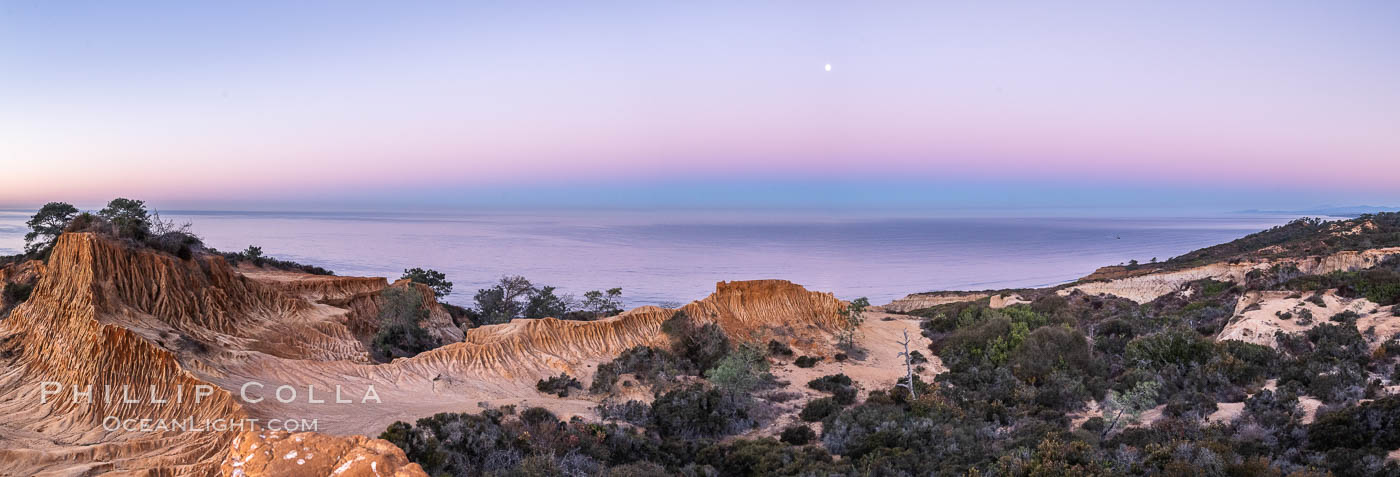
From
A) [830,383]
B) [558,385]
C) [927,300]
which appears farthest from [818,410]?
[927,300]

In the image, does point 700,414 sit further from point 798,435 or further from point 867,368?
point 867,368

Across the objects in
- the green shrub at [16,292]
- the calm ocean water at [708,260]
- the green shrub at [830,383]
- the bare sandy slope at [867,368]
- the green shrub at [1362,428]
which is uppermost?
the green shrub at [16,292]

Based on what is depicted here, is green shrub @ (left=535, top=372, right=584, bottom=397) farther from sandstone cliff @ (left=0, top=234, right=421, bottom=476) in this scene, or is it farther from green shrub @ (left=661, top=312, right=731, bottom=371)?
sandstone cliff @ (left=0, top=234, right=421, bottom=476)

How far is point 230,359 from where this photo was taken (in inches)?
541

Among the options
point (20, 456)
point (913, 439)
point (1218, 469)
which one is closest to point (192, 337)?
point (20, 456)

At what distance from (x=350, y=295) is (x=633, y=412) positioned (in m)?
20.3

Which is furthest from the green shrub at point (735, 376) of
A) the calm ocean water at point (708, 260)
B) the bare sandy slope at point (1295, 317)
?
the calm ocean water at point (708, 260)

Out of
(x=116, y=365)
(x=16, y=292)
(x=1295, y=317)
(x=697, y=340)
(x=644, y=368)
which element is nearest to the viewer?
(x=116, y=365)

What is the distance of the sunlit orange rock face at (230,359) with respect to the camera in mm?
9039

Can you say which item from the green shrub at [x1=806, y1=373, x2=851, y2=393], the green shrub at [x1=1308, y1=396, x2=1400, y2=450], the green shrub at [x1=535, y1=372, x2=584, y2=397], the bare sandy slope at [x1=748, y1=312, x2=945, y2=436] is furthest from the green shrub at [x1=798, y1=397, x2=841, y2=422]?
the green shrub at [x1=1308, y1=396, x2=1400, y2=450]

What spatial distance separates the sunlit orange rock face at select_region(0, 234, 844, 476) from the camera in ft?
29.7

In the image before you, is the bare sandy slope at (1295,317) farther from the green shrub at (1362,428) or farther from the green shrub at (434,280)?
the green shrub at (434,280)

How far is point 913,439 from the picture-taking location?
40.8 feet

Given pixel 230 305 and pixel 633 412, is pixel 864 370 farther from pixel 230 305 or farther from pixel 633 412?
pixel 230 305
